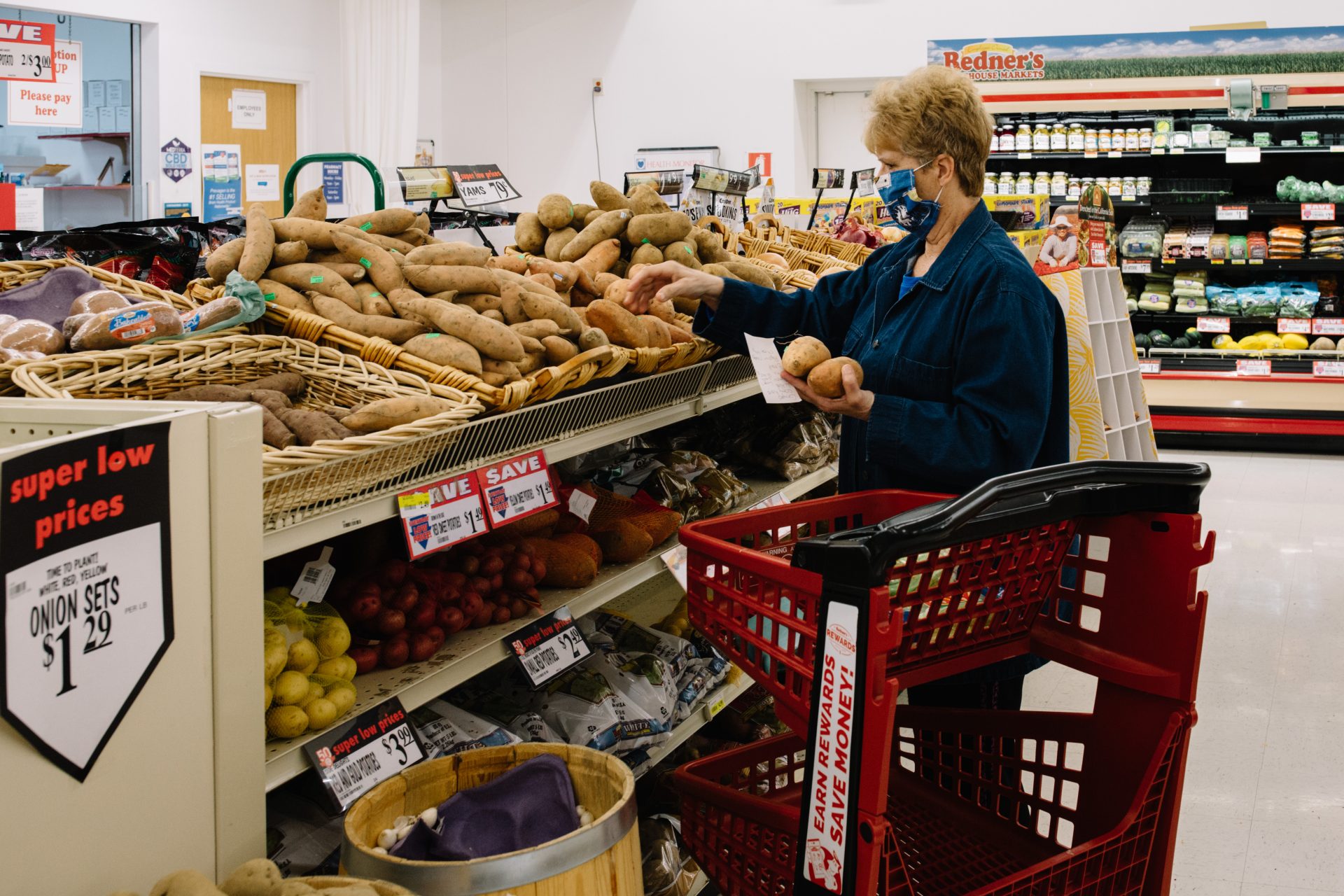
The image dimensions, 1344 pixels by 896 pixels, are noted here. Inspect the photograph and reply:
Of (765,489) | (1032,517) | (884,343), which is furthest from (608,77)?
(1032,517)

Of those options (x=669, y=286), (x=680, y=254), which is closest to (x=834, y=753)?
(x=669, y=286)

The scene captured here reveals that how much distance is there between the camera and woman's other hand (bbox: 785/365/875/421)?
2068 mm

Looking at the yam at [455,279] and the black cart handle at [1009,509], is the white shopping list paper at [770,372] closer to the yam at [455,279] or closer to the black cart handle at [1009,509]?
the yam at [455,279]

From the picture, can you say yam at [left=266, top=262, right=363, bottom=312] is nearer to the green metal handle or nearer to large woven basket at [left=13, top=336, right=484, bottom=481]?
large woven basket at [left=13, top=336, right=484, bottom=481]

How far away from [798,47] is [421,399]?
906 centimetres

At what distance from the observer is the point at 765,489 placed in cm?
322

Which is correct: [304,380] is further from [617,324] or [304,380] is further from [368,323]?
[617,324]

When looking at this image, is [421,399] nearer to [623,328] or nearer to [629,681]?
[623,328]

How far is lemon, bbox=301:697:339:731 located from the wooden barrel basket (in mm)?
158

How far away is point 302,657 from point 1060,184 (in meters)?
7.80

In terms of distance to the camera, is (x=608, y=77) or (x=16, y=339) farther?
(x=608, y=77)

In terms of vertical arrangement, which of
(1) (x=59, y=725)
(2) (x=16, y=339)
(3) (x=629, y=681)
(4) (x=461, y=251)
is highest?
(4) (x=461, y=251)

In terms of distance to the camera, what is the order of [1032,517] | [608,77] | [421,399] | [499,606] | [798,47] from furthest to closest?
[608,77] < [798,47] < [499,606] < [421,399] < [1032,517]

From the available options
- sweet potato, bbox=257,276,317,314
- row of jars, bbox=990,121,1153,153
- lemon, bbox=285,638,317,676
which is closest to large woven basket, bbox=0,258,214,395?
sweet potato, bbox=257,276,317,314
